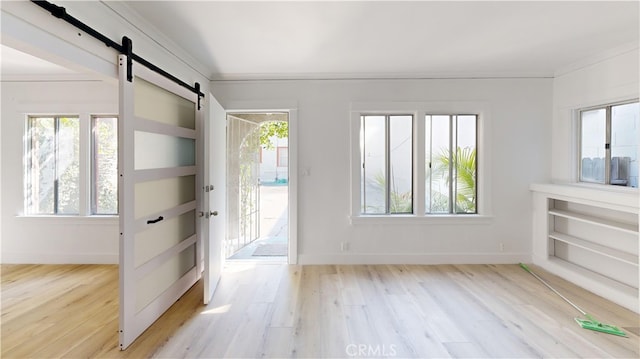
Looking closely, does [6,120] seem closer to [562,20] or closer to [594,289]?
[562,20]

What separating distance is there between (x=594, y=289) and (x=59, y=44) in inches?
198

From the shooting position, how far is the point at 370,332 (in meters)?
2.32

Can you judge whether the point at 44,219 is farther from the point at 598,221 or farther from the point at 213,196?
the point at 598,221

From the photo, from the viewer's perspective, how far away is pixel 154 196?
8.32 ft

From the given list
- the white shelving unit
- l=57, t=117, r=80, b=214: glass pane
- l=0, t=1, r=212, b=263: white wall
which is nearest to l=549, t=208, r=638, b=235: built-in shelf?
the white shelving unit

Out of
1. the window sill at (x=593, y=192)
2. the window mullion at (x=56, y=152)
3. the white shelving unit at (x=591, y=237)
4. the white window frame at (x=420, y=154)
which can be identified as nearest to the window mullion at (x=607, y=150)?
the window sill at (x=593, y=192)

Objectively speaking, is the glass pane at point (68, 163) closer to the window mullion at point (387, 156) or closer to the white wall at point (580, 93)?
the window mullion at point (387, 156)

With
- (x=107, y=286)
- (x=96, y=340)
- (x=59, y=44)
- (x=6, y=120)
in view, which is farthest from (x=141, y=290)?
(x=6, y=120)

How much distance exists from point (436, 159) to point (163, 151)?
11.1 ft

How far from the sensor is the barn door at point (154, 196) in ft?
7.02

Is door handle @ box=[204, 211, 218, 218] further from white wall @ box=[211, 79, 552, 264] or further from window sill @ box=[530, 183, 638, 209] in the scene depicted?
window sill @ box=[530, 183, 638, 209]

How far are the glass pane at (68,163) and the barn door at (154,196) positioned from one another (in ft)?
6.54

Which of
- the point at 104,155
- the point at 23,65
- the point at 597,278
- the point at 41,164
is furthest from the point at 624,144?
the point at 41,164

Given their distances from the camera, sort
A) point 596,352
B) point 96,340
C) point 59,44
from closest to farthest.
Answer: point 59,44 < point 596,352 < point 96,340
